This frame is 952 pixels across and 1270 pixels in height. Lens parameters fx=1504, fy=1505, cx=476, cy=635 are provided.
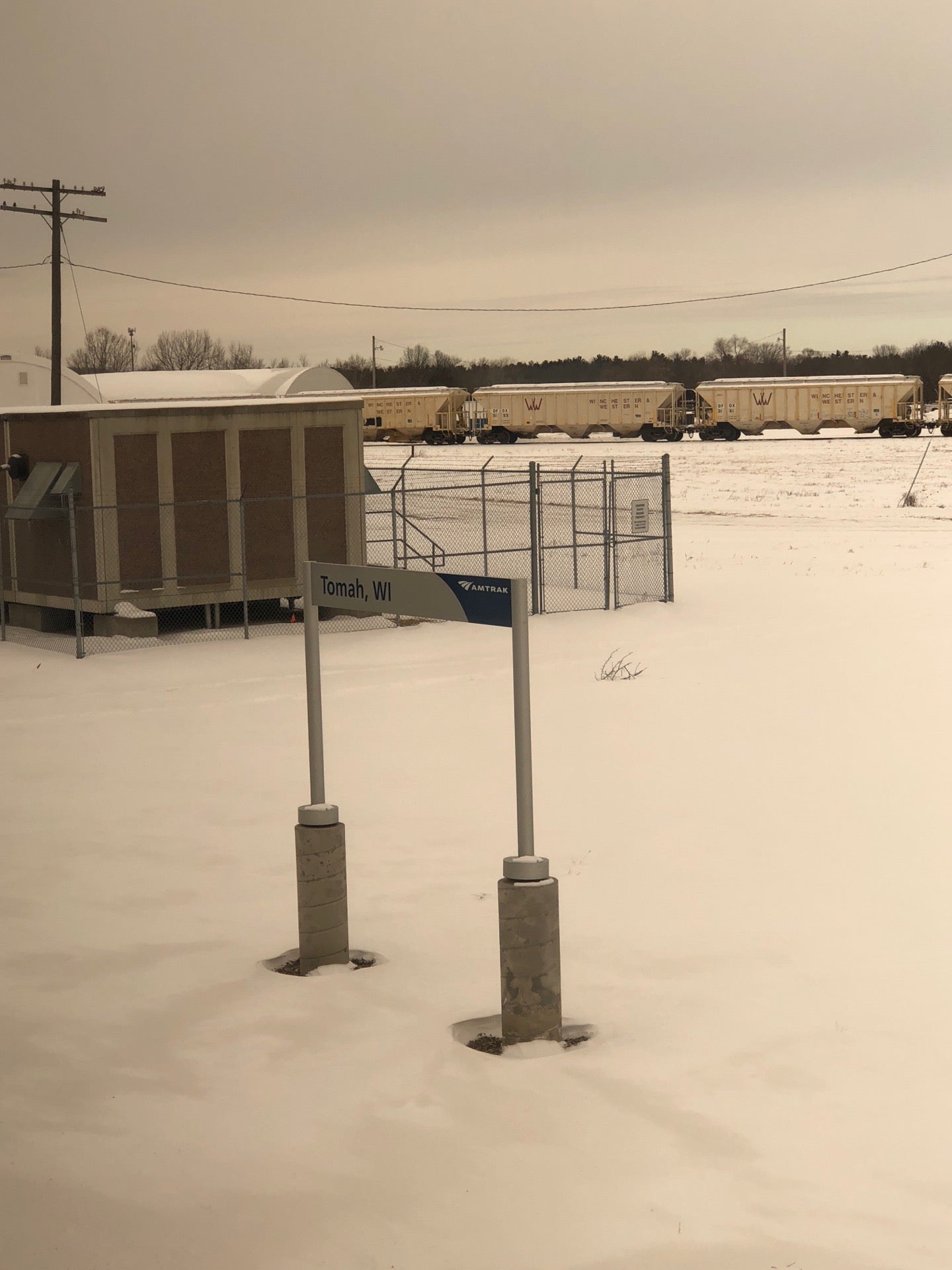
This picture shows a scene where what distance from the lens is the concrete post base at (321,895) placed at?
7.48 meters

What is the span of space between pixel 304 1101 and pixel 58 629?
17.6 meters

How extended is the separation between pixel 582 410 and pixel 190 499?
6160 centimetres

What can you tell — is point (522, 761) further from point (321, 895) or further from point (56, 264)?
point (56, 264)

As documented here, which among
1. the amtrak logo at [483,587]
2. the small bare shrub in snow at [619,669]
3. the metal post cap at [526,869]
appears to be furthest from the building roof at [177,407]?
the metal post cap at [526,869]

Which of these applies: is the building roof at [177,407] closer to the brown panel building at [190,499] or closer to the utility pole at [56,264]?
the brown panel building at [190,499]

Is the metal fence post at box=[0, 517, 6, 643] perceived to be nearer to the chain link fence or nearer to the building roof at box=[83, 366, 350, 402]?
the chain link fence

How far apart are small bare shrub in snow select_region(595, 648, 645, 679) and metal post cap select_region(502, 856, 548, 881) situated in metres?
9.67

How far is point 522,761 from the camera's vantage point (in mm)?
6520

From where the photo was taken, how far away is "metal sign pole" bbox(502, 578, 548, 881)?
642 cm

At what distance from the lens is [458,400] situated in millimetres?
85375

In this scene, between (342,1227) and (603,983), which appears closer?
(342,1227)

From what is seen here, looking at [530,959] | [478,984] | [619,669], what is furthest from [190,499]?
[530,959]

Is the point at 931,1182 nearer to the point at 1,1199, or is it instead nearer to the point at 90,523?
the point at 1,1199

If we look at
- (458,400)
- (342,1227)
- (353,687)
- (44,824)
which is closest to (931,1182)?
(342,1227)
